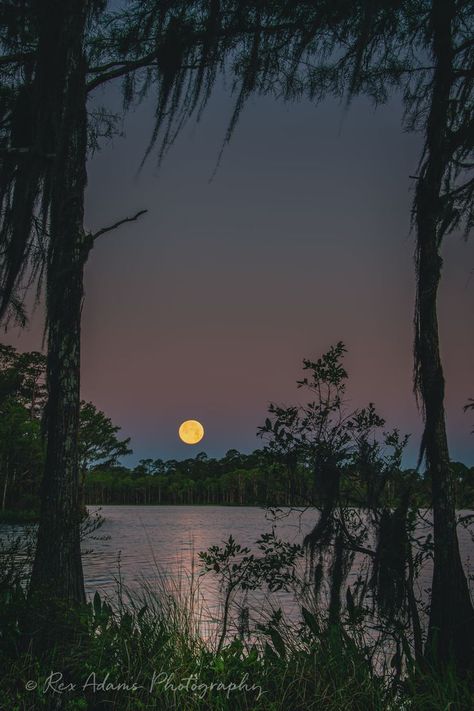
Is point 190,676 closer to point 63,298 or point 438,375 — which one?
point 438,375

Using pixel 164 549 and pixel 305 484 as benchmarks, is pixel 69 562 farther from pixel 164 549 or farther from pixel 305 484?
pixel 164 549

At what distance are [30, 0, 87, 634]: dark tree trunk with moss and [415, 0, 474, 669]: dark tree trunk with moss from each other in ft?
9.57

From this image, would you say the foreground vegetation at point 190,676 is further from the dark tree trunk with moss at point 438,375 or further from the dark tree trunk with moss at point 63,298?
the dark tree trunk with moss at point 63,298

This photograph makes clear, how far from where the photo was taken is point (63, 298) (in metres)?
5.29

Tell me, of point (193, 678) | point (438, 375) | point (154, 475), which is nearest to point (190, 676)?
point (193, 678)

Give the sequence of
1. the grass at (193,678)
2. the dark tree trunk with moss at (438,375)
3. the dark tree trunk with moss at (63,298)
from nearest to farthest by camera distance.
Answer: the grass at (193,678), the dark tree trunk with moss at (438,375), the dark tree trunk with moss at (63,298)

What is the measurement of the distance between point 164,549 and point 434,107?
29.6 m

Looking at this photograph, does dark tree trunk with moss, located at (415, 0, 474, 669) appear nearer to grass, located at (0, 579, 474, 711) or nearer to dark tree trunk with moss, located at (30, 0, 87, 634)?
grass, located at (0, 579, 474, 711)

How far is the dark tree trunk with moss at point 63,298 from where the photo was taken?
16.4 ft

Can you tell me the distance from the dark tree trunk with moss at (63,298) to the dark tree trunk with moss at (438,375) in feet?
9.57

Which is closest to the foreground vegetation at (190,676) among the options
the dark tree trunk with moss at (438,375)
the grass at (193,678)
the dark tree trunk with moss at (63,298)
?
the grass at (193,678)

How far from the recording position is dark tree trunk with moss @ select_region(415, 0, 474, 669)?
3.94m

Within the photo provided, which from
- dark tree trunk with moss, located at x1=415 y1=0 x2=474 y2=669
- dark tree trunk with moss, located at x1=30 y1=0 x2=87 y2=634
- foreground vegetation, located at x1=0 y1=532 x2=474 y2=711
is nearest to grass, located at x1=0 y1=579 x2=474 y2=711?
foreground vegetation, located at x1=0 y1=532 x2=474 y2=711

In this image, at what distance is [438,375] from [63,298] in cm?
328
